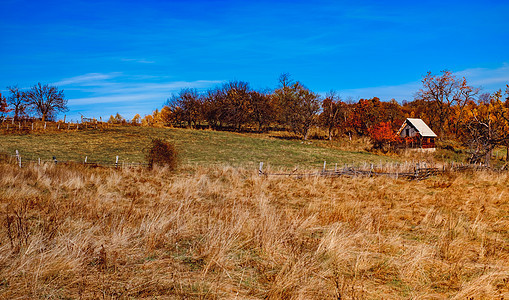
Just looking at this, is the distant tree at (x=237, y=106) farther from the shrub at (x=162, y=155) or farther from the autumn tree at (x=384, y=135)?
the shrub at (x=162, y=155)

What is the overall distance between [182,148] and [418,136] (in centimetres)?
3420

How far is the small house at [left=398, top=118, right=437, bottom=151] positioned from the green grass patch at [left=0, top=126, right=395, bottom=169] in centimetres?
984

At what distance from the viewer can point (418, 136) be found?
4550cm

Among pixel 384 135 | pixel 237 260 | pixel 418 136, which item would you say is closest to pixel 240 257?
pixel 237 260

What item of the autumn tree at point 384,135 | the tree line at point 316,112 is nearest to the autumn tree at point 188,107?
the tree line at point 316,112

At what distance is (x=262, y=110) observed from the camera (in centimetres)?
6300

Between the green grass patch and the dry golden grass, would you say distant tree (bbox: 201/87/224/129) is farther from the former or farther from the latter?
the dry golden grass

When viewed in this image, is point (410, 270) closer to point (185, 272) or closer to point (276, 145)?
point (185, 272)

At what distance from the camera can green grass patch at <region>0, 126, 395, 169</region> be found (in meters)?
29.5

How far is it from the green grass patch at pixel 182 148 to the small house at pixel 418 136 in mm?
9841

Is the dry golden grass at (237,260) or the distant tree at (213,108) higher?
the distant tree at (213,108)

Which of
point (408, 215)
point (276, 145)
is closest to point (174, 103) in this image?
point (276, 145)

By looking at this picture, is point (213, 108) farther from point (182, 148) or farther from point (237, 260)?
point (237, 260)

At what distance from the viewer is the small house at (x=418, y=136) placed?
149 feet
